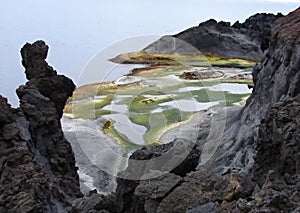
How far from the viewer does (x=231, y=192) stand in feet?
48.0

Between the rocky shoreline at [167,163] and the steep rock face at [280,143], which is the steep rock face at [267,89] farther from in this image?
the steep rock face at [280,143]

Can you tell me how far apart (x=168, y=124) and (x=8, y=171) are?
29628 millimetres

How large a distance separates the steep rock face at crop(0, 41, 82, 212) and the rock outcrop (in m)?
80.5

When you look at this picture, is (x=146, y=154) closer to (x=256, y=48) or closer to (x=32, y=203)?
(x=32, y=203)

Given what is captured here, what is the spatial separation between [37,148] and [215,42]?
89340 mm

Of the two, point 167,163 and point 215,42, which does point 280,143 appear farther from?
point 215,42

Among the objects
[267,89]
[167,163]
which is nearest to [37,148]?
[167,163]

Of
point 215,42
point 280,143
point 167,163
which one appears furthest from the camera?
point 215,42

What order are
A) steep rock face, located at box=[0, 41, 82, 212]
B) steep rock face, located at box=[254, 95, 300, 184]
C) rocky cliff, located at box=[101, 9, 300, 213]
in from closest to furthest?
rocky cliff, located at box=[101, 9, 300, 213] → steep rock face, located at box=[0, 41, 82, 212] → steep rock face, located at box=[254, 95, 300, 184]

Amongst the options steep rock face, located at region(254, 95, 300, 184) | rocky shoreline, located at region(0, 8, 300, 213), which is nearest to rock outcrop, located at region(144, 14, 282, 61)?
rocky shoreline, located at region(0, 8, 300, 213)

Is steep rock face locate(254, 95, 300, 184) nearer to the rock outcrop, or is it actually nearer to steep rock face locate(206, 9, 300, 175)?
steep rock face locate(206, 9, 300, 175)

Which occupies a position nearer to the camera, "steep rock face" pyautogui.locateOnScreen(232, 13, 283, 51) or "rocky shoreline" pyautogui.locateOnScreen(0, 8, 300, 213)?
"rocky shoreline" pyautogui.locateOnScreen(0, 8, 300, 213)

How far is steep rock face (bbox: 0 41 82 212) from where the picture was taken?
55.2 ft

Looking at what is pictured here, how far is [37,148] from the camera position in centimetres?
2514
